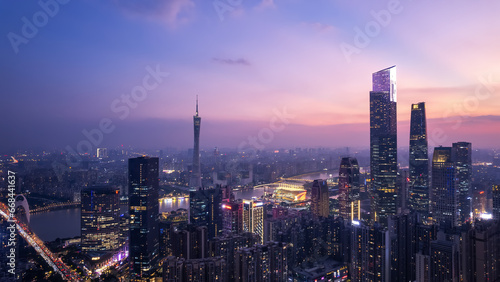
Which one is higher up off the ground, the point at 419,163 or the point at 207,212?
the point at 419,163

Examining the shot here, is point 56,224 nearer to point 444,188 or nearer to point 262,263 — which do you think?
point 262,263

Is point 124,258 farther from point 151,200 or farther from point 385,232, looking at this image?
point 385,232

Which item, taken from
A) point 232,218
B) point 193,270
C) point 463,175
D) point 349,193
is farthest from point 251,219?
point 463,175

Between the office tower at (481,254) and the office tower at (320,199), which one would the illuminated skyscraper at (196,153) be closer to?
the office tower at (320,199)

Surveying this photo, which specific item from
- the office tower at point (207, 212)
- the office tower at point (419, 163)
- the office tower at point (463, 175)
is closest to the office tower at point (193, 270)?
the office tower at point (207, 212)

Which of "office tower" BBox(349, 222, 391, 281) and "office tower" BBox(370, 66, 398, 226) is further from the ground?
"office tower" BBox(370, 66, 398, 226)

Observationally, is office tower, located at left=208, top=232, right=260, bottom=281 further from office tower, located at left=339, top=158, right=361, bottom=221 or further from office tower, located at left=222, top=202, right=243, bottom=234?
office tower, located at left=339, top=158, right=361, bottom=221

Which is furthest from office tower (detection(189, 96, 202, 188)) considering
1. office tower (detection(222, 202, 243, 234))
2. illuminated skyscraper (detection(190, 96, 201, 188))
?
office tower (detection(222, 202, 243, 234))
